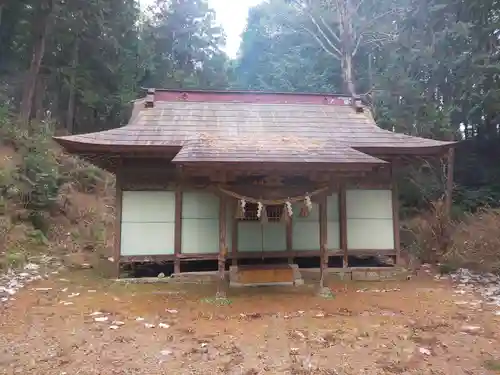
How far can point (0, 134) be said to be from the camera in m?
15.1

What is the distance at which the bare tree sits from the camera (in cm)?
1719

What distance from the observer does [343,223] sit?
30.7 feet

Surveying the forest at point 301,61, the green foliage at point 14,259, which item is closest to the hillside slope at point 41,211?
the green foliage at point 14,259

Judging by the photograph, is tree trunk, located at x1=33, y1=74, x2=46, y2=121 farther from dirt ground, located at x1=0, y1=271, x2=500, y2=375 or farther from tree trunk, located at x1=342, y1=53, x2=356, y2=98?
dirt ground, located at x1=0, y1=271, x2=500, y2=375

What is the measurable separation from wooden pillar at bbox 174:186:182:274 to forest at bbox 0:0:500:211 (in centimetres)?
888

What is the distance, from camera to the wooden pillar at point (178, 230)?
8.81 metres

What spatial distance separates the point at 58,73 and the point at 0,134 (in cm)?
581

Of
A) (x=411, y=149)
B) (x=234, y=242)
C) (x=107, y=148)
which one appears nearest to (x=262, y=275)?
(x=234, y=242)

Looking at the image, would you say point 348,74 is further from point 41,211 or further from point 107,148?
point 41,211

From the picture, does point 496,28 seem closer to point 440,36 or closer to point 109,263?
point 440,36

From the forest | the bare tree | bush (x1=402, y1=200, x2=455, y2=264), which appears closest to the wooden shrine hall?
bush (x1=402, y1=200, x2=455, y2=264)

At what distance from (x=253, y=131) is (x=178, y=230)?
9.84ft

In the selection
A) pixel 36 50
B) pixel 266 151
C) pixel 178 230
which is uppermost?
pixel 36 50

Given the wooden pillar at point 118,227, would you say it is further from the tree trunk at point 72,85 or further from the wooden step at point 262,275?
the tree trunk at point 72,85
